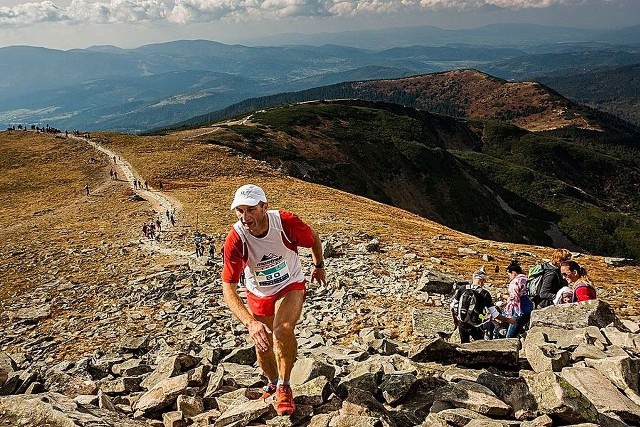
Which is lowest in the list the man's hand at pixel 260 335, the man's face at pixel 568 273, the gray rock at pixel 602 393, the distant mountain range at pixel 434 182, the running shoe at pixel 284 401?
the distant mountain range at pixel 434 182

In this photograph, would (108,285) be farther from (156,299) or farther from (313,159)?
(313,159)

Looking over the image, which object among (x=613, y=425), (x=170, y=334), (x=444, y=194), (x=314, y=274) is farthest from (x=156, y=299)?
(x=444, y=194)

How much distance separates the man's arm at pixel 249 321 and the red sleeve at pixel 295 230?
1.26 meters

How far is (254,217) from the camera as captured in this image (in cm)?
709

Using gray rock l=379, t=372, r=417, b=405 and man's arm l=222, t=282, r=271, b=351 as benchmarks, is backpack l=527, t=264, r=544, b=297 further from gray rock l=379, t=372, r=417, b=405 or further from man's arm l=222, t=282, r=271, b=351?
man's arm l=222, t=282, r=271, b=351

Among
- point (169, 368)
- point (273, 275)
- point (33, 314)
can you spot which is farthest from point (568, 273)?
point (33, 314)

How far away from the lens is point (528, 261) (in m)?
27.4

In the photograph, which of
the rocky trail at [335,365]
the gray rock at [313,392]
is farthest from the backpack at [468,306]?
the gray rock at [313,392]

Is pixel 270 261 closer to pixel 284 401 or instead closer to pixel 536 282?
pixel 284 401

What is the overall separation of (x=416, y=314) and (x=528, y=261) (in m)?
16.1

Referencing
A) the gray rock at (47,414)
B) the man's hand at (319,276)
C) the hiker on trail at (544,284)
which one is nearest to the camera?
the gray rock at (47,414)

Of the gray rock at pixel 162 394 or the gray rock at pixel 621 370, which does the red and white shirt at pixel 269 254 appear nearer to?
the gray rock at pixel 162 394

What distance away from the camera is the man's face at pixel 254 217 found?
700cm

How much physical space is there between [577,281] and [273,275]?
9.47 meters
